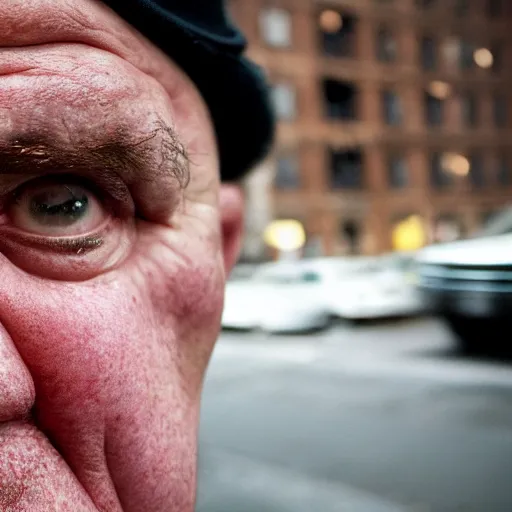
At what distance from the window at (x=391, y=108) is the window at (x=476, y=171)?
3328 millimetres

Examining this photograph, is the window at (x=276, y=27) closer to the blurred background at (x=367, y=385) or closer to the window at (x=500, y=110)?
the window at (x=500, y=110)

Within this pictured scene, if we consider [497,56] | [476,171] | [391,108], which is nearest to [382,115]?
[391,108]

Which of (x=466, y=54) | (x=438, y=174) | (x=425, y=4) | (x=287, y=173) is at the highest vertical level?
(x=425, y=4)

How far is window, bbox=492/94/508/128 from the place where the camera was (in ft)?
67.9

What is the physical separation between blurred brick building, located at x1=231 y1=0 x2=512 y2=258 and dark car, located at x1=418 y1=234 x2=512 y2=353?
44.5 feet

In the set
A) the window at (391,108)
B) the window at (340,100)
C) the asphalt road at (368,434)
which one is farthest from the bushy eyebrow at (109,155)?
the window at (391,108)

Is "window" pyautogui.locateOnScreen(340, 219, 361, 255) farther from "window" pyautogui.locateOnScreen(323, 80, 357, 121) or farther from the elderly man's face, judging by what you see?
the elderly man's face

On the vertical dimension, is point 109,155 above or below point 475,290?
above

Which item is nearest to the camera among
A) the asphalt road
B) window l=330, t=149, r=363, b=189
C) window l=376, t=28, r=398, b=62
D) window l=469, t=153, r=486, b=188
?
the asphalt road

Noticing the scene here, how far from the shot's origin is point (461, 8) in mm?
19703

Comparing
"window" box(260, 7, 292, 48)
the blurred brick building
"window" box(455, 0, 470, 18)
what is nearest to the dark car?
the blurred brick building

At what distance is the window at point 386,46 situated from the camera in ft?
61.9

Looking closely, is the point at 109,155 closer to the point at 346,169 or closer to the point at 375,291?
the point at 375,291

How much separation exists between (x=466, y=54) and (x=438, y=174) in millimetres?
4086
